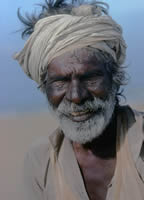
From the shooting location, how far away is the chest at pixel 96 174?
2373 millimetres

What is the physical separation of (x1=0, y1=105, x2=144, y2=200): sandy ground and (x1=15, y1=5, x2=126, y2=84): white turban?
9.67 feet

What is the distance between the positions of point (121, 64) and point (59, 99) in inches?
17.1

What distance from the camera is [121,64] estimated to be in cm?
257

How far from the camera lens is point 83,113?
233 centimetres

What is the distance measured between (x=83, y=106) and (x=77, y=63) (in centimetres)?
21

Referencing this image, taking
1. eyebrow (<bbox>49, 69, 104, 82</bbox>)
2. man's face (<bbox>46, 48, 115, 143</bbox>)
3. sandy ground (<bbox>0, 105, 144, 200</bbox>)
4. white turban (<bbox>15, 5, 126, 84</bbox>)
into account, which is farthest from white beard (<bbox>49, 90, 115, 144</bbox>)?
sandy ground (<bbox>0, 105, 144, 200</bbox>)

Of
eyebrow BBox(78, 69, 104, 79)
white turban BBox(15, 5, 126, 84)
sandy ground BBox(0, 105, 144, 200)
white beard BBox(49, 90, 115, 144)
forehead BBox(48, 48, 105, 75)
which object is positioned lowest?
sandy ground BBox(0, 105, 144, 200)

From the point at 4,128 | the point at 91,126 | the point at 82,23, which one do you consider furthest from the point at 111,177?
the point at 4,128

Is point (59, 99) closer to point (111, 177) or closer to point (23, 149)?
point (111, 177)

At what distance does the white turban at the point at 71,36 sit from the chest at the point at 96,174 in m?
0.49

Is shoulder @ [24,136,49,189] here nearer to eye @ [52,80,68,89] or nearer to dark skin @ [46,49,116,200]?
dark skin @ [46,49,116,200]

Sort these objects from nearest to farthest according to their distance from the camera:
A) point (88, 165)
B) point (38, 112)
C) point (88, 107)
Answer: point (88, 107)
point (88, 165)
point (38, 112)

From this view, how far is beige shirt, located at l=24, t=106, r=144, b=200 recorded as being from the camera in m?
2.28

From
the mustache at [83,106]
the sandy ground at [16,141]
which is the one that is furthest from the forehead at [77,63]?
the sandy ground at [16,141]
